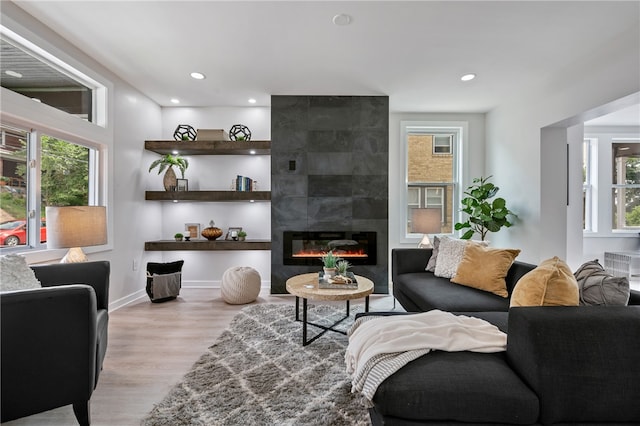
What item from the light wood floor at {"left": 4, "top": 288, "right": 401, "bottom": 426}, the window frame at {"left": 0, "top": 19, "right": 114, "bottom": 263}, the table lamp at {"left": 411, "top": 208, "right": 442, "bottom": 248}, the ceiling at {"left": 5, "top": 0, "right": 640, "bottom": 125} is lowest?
the light wood floor at {"left": 4, "top": 288, "right": 401, "bottom": 426}

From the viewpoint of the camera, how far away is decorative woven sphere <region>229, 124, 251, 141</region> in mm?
4168

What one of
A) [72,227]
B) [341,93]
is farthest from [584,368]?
[341,93]

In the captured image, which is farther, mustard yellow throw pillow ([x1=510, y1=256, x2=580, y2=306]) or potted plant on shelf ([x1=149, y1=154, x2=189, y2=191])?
potted plant on shelf ([x1=149, y1=154, x2=189, y2=191])

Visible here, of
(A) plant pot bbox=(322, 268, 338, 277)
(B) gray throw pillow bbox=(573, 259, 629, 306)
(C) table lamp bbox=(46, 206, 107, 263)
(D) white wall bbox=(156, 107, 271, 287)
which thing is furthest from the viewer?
(D) white wall bbox=(156, 107, 271, 287)

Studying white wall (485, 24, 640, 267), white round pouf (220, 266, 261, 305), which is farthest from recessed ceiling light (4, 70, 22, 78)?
white wall (485, 24, 640, 267)

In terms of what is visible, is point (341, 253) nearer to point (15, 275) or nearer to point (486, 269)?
point (486, 269)

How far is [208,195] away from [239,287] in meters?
1.37

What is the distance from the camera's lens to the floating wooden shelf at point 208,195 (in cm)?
401

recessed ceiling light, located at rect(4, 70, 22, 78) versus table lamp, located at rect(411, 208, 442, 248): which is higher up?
recessed ceiling light, located at rect(4, 70, 22, 78)

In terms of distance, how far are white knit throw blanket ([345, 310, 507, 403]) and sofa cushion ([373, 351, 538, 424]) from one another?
0.06 metres

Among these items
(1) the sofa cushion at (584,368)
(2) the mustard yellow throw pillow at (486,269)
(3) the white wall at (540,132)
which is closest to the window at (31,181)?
(1) the sofa cushion at (584,368)

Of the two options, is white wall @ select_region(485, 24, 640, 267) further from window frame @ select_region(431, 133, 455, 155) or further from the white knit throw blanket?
the white knit throw blanket

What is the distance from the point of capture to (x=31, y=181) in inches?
101

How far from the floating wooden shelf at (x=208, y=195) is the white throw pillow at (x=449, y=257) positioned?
7.37ft
